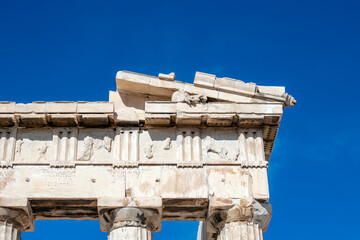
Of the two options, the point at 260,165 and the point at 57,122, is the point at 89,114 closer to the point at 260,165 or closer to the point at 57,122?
A: the point at 57,122

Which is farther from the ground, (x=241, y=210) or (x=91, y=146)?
(x=91, y=146)

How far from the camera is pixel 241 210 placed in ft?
61.2

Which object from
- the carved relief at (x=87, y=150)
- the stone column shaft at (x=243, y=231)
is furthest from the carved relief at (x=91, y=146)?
the stone column shaft at (x=243, y=231)

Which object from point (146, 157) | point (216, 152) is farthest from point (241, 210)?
point (146, 157)

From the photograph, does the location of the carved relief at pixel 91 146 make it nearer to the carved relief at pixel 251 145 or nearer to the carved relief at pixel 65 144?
the carved relief at pixel 65 144

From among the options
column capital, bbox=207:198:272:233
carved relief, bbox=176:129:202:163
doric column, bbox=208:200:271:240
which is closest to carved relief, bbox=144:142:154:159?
carved relief, bbox=176:129:202:163

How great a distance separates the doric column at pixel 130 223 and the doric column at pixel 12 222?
1.96 m

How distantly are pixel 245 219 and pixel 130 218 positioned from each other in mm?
2643

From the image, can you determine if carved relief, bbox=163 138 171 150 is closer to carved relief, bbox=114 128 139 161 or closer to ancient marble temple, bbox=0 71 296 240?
ancient marble temple, bbox=0 71 296 240

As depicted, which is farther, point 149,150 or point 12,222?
point 149,150

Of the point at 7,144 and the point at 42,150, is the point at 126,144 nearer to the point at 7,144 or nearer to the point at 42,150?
the point at 42,150

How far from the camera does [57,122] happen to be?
19688mm

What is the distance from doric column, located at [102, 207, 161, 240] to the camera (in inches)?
730

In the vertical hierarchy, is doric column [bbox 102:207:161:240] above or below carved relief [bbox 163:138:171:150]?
below
